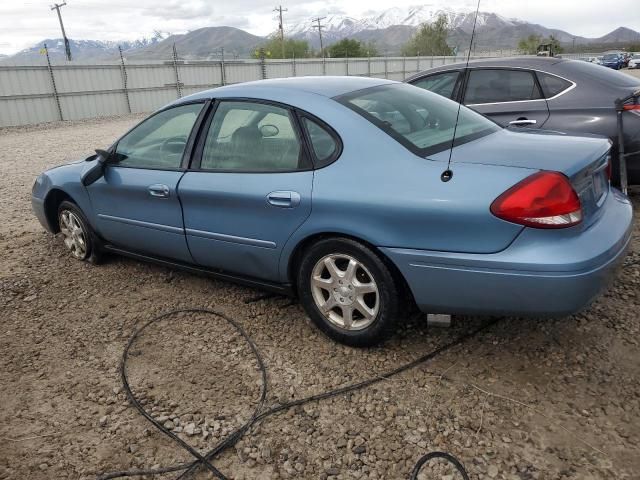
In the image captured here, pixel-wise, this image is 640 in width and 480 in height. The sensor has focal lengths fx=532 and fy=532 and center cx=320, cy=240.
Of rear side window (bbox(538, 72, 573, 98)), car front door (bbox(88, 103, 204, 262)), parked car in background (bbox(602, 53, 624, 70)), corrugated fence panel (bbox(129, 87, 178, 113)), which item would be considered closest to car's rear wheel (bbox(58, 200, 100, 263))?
car front door (bbox(88, 103, 204, 262))

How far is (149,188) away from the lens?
12.0 feet

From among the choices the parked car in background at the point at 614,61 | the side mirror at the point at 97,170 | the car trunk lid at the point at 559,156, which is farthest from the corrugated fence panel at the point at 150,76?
the parked car in background at the point at 614,61

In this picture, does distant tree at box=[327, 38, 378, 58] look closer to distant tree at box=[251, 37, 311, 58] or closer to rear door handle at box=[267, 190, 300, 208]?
distant tree at box=[251, 37, 311, 58]

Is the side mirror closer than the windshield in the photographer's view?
No

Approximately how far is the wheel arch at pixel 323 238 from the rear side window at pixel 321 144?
39cm

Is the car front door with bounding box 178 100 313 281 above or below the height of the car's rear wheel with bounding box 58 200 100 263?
above

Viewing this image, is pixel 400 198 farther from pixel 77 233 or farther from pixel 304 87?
pixel 77 233

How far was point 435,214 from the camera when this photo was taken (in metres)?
2.51

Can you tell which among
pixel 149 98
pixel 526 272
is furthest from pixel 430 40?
pixel 526 272

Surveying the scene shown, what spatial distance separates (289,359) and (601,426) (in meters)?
1.58

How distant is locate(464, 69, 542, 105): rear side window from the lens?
5.23m

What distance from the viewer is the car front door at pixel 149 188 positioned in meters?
3.60

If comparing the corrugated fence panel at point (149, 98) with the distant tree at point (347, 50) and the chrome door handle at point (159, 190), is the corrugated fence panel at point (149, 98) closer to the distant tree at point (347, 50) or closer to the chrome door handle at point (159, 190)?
the chrome door handle at point (159, 190)

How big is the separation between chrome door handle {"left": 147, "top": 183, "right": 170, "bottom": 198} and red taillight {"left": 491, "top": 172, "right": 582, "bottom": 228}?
216cm
